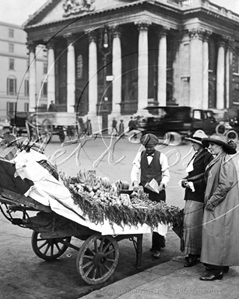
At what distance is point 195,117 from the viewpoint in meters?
4.84

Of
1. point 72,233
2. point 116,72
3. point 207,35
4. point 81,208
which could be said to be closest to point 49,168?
point 81,208

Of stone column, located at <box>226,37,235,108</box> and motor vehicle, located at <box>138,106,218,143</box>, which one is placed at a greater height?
stone column, located at <box>226,37,235,108</box>

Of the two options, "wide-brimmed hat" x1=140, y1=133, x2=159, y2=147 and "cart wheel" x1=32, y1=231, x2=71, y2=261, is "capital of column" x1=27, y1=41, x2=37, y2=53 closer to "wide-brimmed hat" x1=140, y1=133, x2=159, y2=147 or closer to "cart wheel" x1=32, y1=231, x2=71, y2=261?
"wide-brimmed hat" x1=140, y1=133, x2=159, y2=147

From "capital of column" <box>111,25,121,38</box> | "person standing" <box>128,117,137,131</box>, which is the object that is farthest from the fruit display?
"capital of column" <box>111,25,121,38</box>

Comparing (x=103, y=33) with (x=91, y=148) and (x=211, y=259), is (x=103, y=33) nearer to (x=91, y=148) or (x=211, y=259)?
(x=91, y=148)

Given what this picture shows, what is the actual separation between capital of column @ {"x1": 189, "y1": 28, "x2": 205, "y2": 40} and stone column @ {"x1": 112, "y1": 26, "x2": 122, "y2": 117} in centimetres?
81

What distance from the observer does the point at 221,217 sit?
4.39 metres

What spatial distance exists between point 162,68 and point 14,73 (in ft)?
5.83

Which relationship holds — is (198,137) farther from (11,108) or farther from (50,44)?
(11,108)

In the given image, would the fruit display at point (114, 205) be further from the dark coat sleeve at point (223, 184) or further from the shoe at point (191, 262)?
the dark coat sleeve at point (223, 184)

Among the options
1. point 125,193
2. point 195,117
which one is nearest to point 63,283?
point 125,193

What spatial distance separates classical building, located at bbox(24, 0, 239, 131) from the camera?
4543 millimetres

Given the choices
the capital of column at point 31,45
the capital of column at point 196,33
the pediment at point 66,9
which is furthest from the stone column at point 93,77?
the capital of column at point 196,33

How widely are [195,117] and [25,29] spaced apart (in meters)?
2.11
